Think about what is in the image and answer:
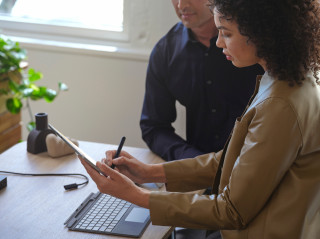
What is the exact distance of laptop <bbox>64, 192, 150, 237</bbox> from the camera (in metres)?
1.43

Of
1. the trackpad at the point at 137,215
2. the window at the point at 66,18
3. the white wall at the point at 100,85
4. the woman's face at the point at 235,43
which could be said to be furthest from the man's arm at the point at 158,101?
the woman's face at the point at 235,43

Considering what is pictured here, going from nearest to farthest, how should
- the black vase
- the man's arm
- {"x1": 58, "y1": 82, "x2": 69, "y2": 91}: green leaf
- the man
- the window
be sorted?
the black vase < the man < the man's arm < {"x1": 58, "y1": 82, "x2": 69, "y2": 91}: green leaf < the window

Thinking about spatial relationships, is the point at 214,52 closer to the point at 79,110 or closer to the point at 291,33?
the point at 291,33

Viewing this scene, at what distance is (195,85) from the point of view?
7.52 feet

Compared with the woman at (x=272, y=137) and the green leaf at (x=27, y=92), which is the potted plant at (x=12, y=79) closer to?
the green leaf at (x=27, y=92)

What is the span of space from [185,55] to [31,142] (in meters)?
0.78

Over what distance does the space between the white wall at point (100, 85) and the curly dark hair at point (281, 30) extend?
1.66 meters

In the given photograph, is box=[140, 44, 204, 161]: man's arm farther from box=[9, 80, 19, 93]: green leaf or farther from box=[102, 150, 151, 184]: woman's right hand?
box=[9, 80, 19, 93]: green leaf

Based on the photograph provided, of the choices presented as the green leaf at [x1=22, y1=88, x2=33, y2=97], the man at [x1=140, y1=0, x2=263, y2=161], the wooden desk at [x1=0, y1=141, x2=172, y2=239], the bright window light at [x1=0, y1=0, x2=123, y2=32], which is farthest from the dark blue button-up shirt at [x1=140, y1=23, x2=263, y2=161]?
the bright window light at [x1=0, y1=0, x2=123, y2=32]

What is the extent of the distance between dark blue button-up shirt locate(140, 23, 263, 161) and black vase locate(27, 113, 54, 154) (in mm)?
437

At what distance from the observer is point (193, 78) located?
2.30m

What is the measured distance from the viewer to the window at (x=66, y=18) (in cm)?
321

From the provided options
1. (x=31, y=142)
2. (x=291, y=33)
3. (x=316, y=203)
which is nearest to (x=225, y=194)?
(x=316, y=203)

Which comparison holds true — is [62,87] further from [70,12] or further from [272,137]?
[272,137]
